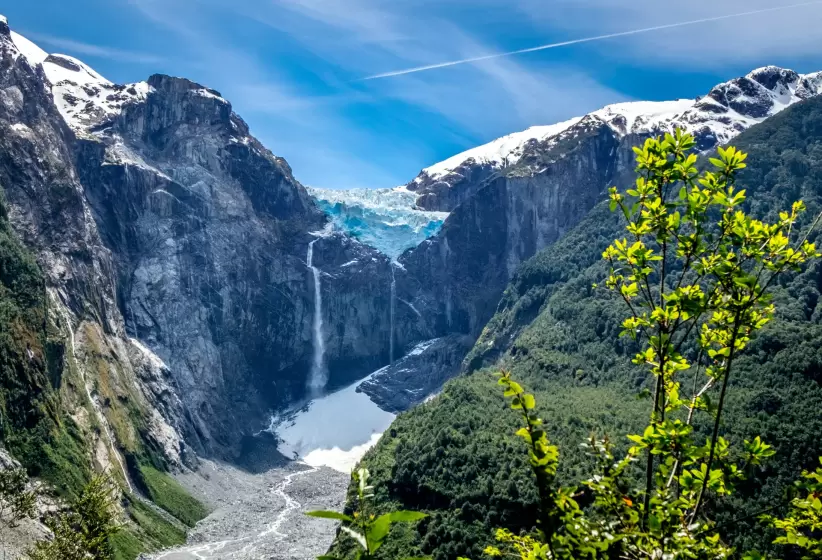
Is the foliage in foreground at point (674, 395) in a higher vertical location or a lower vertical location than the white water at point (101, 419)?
higher

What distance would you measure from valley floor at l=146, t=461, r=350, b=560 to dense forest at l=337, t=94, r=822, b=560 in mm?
23613

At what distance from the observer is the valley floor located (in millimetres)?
111000

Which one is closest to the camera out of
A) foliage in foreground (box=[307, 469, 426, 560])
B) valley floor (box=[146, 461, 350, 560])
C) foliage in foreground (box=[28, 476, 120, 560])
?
foliage in foreground (box=[307, 469, 426, 560])

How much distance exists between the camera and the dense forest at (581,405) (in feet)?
249

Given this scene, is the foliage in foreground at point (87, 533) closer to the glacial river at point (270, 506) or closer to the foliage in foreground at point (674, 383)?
the foliage in foreground at point (674, 383)

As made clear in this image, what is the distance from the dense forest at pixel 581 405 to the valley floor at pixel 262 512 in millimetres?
23613

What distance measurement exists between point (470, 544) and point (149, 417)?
98.9 metres

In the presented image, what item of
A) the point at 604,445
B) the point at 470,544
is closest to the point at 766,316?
the point at 604,445

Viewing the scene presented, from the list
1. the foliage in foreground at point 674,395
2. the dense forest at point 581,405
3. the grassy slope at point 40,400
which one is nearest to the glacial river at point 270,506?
the grassy slope at point 40,400

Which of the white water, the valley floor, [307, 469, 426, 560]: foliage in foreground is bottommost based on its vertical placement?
the valley floor

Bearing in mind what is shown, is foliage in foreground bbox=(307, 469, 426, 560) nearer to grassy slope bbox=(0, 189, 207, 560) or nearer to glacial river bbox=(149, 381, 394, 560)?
glacial river bbox=(149, 381, 394, 560)

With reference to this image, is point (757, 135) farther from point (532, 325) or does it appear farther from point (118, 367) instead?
point (118, 367)

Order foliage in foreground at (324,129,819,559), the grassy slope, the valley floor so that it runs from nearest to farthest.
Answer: foliage in foreground at (324,129,819,559) < the grassy slope < the valley floor

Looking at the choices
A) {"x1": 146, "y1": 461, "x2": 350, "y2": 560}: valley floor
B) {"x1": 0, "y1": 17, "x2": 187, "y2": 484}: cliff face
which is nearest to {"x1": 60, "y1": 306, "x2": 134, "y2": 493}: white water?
{"x1": 0, "y1": 17, "x2": 187, "y2": 484}: cliff face
